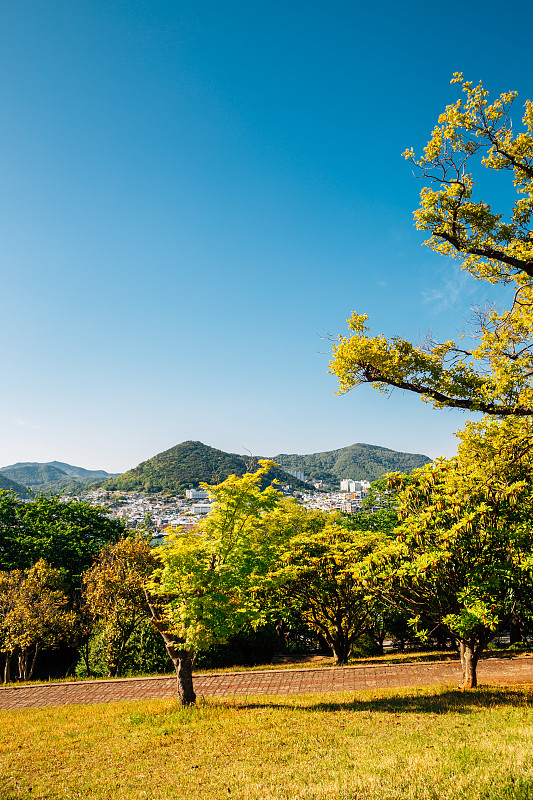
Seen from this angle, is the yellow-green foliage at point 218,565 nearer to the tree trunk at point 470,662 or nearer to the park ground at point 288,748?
the park ground at point 288,748

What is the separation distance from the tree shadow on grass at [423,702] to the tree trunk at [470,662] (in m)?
0.31

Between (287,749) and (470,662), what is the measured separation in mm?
6471

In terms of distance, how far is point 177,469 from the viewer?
167000mm

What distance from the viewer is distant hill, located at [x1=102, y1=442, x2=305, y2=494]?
15688cm

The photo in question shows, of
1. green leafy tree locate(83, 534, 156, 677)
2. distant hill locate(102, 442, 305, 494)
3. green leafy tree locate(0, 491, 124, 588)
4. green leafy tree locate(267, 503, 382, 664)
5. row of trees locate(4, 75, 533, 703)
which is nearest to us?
row of trees locate(4, 75, 533, 703)

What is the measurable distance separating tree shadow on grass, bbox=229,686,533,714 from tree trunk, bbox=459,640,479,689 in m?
0.31

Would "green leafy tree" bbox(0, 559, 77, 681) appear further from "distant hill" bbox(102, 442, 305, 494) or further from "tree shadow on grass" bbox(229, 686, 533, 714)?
"distant hill" bbox(102, 442, 305, 494)

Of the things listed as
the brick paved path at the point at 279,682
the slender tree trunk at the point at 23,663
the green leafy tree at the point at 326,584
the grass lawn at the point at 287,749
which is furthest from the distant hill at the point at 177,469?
the grass lawn at the point at 287,749

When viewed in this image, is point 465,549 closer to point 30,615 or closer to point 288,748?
point 288,748

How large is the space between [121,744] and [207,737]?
167 cm

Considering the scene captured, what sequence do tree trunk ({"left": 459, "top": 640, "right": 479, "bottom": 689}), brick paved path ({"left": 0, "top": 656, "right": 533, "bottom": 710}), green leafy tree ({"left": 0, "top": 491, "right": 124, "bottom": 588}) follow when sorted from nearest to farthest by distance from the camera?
tree trunk ({"left": 459, "top": 640, "right": 479, "bottom": 689}), brick paved path ({"left": 0, "top": 656, "right": 533, "bottom": 710}), green leafy tree ({"left": 0, "top": 491, "right": 124, "bottom": 588})

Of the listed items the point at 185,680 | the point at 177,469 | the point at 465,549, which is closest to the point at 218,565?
the point at 185,680

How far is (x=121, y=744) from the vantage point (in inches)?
335

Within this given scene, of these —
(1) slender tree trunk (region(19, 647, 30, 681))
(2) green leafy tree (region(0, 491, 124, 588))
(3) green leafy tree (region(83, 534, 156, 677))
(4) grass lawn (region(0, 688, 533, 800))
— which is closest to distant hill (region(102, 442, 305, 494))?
(2) green leafy tree (region(0, 491, 124, 588))
